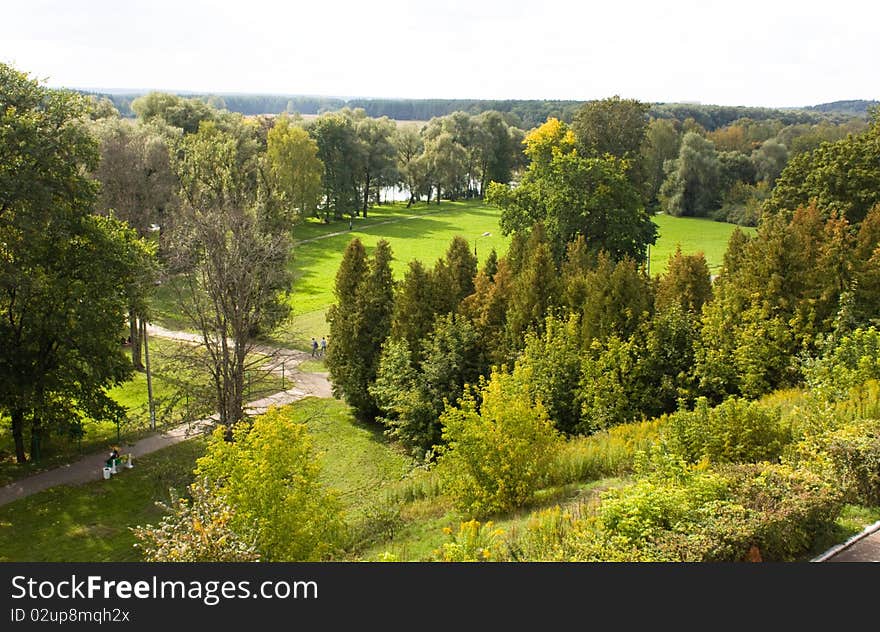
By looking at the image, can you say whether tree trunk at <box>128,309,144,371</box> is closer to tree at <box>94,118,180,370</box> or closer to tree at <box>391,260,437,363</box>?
tree at <box>94,118,180,370</box>

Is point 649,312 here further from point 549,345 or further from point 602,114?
point 602,114

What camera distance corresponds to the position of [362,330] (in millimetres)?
26391

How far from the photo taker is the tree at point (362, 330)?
86.0 feet

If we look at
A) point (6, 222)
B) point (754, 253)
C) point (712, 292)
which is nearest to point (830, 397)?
point (754, 253)

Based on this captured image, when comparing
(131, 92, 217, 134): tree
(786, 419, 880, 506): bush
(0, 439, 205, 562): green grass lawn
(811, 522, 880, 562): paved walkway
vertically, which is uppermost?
(131, 92, 217, 134): tree

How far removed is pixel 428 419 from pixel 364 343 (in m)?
4.62

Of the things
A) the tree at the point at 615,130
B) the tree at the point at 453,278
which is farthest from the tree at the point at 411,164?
the tree at the point at 453,278

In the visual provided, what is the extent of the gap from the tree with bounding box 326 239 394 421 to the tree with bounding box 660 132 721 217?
6828 cm

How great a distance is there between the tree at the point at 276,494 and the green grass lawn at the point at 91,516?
5.95 m

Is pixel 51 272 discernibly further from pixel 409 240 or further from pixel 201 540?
pixel 409 240

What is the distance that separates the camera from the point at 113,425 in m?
25.7

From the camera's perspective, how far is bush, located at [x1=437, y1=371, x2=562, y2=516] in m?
14.7

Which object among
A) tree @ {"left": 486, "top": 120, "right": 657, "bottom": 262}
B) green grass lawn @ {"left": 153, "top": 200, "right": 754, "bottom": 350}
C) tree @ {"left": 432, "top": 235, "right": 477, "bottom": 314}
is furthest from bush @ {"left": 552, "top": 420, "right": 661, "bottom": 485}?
tree @ {"left": 486, "top": 120, "right": 657, "bottom": 262}

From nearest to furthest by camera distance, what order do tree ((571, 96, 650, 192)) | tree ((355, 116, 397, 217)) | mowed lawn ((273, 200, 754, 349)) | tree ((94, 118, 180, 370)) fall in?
tree ((94, 118, 180, 370)) < tree ((571, 96, 650, 192)) < mowed lawn ((273, 200, 754, 349)) < tree ((355, 116, 397, 217))
